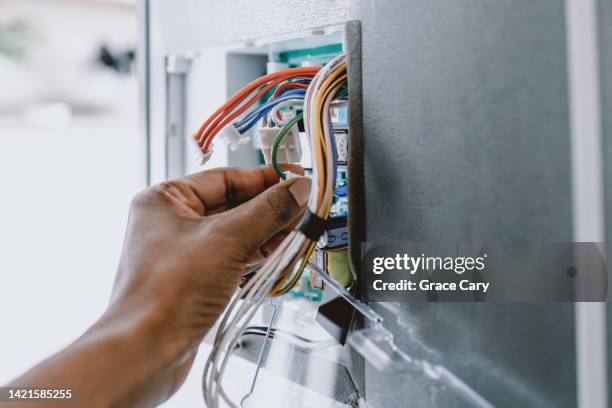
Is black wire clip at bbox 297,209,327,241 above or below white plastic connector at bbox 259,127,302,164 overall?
below

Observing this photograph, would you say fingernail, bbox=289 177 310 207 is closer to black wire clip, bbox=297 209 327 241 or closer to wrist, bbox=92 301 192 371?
black wire clip, bbox=297 209 327 241

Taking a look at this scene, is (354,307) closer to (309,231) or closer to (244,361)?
(309,231)

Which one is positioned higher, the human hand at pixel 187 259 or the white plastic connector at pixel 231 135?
the white plastic connector at pixel 231 135

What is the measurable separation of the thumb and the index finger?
0.10 meters

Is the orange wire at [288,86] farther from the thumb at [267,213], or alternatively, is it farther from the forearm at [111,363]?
the forearm at [111,363]

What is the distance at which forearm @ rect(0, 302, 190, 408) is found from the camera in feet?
1.75

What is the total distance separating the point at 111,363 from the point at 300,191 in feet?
0.89

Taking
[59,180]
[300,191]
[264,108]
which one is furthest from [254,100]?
[59,180]

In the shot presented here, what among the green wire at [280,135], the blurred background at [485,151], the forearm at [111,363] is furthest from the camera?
the green wire at [280,135]

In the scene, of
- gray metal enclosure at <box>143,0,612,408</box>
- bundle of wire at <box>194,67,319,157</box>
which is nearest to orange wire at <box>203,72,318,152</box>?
bundle of wire at <box>194,67,319,157</box>

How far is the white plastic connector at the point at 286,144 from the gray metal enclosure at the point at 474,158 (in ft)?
0.36

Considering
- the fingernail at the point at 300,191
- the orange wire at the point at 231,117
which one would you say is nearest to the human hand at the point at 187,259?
the fingernail at the point at 300,191

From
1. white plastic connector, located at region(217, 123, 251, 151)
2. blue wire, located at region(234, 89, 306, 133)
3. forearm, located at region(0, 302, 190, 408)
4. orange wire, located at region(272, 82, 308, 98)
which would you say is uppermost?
orange wire, located at region(272, 82, 308, 98)

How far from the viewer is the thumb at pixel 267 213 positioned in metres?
0.58
